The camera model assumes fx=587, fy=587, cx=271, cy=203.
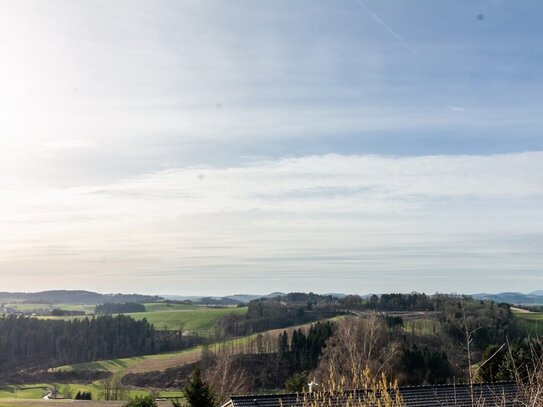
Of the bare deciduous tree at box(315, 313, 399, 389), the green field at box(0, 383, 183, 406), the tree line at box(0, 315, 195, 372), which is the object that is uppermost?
the bare deciduous tree at box(315, 313, 399, 389)

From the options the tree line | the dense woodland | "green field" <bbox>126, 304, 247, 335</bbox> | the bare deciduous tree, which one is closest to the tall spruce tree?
the bare deciduous tree

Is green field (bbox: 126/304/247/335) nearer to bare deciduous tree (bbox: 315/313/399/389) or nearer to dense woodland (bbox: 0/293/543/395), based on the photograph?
dense woodland (bbox: 0/293/543/395)

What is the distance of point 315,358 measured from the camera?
8112 cm

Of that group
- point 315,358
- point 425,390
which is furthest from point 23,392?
point 425,390

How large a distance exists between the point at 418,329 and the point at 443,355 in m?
32.7

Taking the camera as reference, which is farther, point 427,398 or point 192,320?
point 192,320

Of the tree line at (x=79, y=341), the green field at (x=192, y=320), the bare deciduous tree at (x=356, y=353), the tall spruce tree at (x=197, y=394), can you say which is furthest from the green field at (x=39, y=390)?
the tall spruce tree at (x=197, y=394)

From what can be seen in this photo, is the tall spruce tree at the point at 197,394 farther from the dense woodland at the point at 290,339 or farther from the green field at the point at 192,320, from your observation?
the green field at the point at 192,320

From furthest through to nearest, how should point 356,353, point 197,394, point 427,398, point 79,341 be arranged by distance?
1. point 79,341
2. point 356,353
3. point 197,394
4. point 427,398

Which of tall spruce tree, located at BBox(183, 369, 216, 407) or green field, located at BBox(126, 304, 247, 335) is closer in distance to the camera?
tall spruce tree, located at BBox(183, 369, 216, 407)

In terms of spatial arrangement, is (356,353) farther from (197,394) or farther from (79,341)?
(79,341)

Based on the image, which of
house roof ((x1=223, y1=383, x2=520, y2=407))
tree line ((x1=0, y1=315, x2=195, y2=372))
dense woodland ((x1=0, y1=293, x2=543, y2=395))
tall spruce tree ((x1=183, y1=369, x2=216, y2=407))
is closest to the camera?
house roof ((x1=223, y1=383, x2=520, y2=407))

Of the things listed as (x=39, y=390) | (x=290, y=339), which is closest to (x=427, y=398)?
(x=39, y=390)

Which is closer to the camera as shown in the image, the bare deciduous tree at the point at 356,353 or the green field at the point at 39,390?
the bare deciduous tree at the point at 356,353
